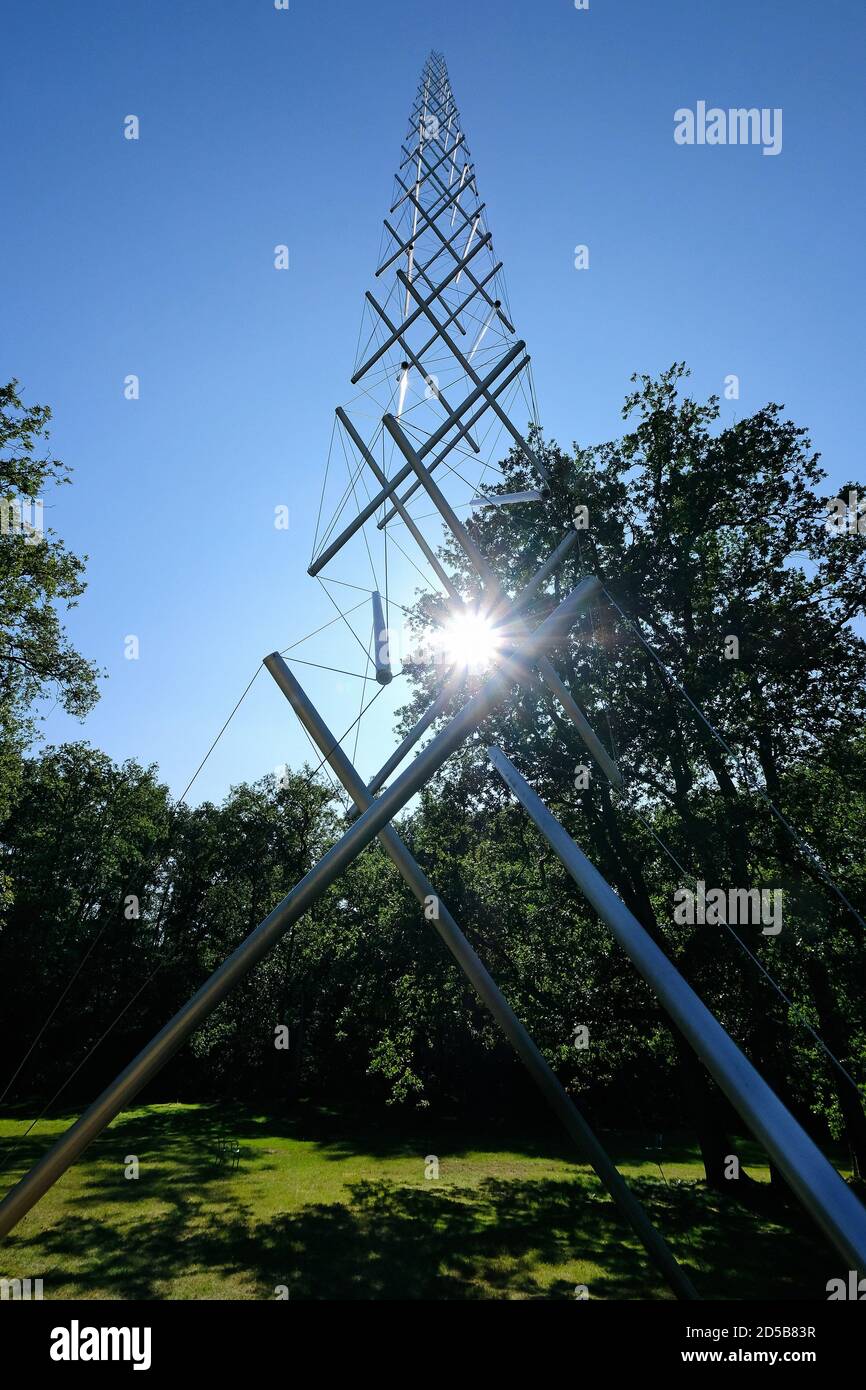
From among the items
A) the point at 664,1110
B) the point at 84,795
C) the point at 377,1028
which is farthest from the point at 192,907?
the point at 664,1110

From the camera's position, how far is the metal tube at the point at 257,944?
225 inches

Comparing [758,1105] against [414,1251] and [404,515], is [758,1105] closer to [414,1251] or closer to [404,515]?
[404,515]

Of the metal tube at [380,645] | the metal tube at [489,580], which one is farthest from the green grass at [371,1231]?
the metal tube at [380,645]

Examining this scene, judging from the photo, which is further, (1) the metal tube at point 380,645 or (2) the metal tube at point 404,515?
(2) the metal tube at point 404,515

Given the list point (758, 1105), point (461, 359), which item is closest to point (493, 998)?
point (758, 1105)

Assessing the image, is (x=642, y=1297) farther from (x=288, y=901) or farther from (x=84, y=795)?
(x=84, y=795)

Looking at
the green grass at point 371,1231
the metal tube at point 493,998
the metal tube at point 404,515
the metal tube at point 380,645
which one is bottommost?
the green grass at point 371,1231

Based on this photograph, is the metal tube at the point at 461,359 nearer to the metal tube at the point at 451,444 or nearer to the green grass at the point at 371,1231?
the metal tube at the point at 451,444

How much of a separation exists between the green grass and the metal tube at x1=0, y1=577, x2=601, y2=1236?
473cm

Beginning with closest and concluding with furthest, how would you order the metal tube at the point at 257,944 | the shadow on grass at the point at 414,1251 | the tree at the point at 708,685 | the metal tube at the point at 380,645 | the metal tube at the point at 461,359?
1. the metal tube at the point at 257,944
2. the metal tube at the point at 380,645
3. the shadow on grass at the point at 414,1251
4. the metal tube at the point at 461,359
5. the tree at the point at 708,685

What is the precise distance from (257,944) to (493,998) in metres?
2.82

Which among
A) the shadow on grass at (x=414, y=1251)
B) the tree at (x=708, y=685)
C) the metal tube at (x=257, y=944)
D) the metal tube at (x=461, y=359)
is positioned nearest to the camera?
the metal tube at (x=257, y=944)

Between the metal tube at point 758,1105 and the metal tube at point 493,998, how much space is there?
2581 millimetres

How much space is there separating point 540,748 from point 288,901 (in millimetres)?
10567
